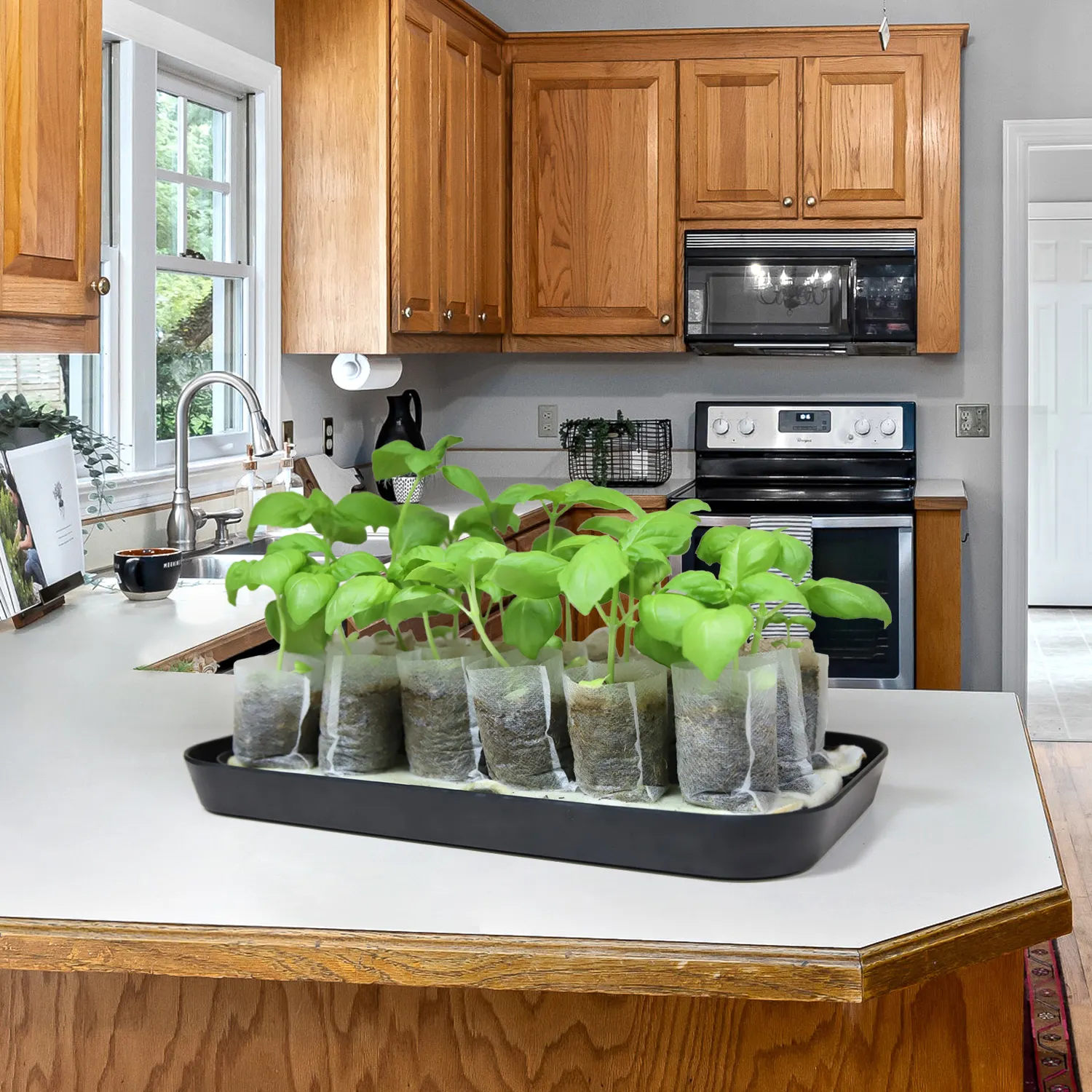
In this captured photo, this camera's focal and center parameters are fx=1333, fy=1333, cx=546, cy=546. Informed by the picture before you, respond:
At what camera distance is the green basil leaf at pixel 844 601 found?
947 mm

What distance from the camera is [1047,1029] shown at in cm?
240

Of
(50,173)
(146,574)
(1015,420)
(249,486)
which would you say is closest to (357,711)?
(50,173)

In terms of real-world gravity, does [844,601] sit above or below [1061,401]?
below

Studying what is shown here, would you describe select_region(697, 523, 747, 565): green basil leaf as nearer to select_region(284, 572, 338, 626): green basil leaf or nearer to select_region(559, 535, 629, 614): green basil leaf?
select_region(559, 535, 629, 614): green basil leaf

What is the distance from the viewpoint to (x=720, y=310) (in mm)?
4066

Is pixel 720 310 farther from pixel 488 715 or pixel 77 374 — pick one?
pixel 488 715

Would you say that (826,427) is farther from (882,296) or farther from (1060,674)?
(1060,674)

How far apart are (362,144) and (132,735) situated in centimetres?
241

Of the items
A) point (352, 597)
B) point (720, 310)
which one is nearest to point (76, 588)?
point (352, 597)

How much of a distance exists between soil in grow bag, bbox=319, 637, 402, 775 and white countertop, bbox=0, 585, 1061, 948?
0.19ft

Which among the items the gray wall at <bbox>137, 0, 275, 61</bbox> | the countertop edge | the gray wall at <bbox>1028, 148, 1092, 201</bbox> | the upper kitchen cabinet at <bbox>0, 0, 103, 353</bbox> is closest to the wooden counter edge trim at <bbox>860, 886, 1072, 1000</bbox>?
the countertop edge

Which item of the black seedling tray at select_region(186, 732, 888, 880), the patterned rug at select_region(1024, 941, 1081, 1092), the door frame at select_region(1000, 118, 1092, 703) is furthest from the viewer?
the door frame at select_region(1000, 118, 1092, 703)

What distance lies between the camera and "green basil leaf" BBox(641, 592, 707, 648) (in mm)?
869

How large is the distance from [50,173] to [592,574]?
1375 millimetres
